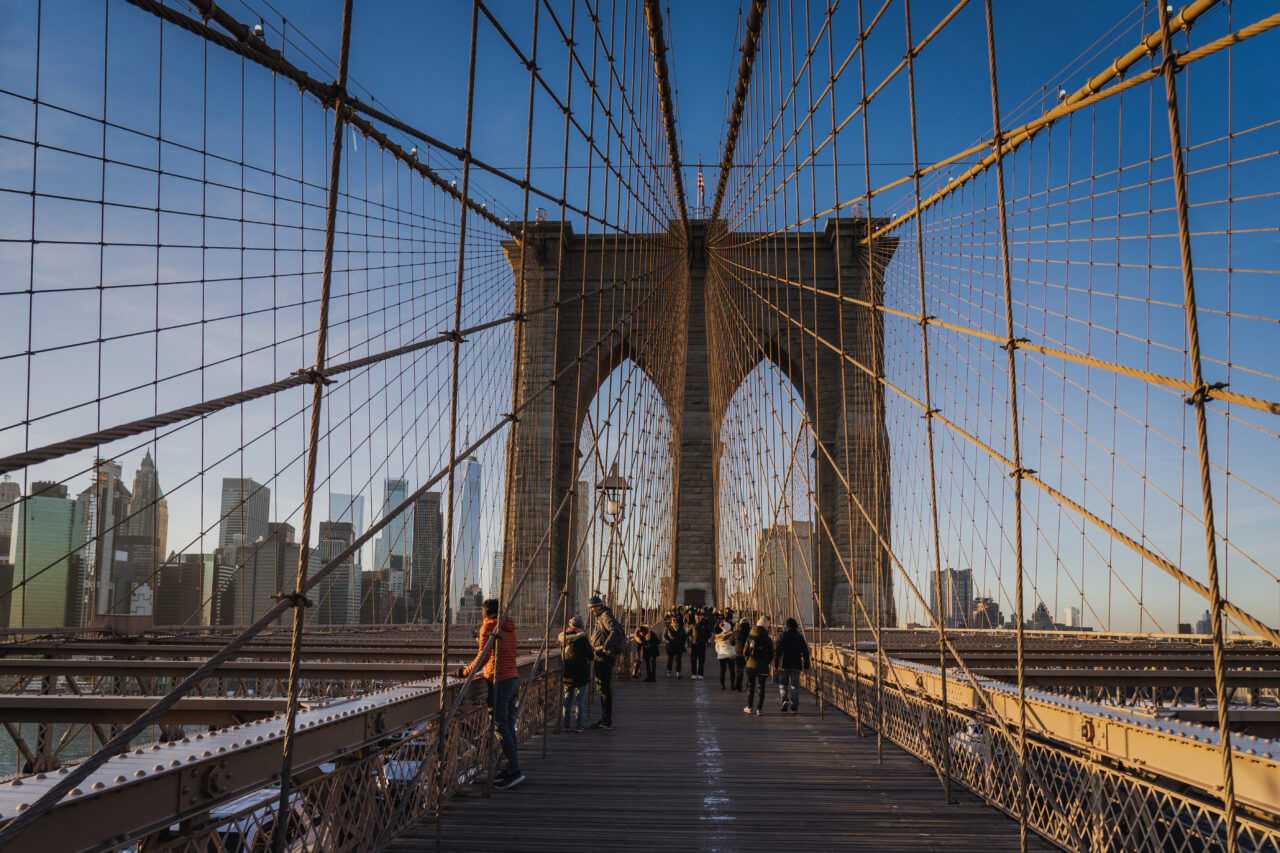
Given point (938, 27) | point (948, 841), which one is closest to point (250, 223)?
point (938, 27)

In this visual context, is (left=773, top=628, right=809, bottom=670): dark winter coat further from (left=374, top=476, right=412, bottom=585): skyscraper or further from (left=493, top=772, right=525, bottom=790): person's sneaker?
(left=374, top=476, right=412, bottom=585): skyscraper

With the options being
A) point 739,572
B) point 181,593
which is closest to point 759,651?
point 181,593

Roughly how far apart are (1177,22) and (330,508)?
39.8 feet

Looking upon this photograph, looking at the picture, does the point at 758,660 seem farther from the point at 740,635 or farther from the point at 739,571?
the point at 739,571

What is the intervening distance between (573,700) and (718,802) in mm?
3265

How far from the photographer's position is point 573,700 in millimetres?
8031

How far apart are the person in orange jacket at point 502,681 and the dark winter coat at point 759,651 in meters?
4.36

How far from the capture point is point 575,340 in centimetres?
2906

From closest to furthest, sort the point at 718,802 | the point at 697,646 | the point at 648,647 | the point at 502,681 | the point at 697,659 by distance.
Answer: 1. the point at 718,802
2. the point at 502,681
3. the point at 648,647
4. the point at 697,646
5. the point at 697,659

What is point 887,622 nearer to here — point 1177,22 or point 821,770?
point 821,770

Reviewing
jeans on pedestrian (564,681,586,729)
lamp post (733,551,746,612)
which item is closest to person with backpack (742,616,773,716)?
jeans on pedestrian (564,681,586,729)

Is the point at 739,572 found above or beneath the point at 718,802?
above

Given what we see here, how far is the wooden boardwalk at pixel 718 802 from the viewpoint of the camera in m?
4.08

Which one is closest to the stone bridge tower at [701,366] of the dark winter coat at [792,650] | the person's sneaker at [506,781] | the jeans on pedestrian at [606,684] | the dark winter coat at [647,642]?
the dark winter coat at [647,642]
